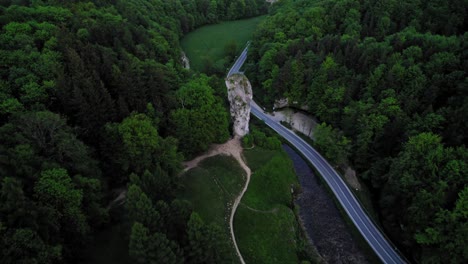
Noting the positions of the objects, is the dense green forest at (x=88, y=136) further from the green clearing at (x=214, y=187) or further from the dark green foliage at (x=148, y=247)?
the green clearing at (x=214, y=187)

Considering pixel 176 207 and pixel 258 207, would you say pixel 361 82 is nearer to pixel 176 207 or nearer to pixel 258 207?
pixel 258 207

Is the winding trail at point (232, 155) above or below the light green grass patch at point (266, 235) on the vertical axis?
above

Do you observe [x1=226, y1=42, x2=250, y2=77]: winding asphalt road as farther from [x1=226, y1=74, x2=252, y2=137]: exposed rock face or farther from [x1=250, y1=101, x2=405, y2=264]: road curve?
[x1=226, y1=74, x2=252, y2=137]: exposed rock face

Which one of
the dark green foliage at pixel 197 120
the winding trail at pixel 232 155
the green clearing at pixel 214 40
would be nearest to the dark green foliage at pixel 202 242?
the winding trail at pixel 232 155

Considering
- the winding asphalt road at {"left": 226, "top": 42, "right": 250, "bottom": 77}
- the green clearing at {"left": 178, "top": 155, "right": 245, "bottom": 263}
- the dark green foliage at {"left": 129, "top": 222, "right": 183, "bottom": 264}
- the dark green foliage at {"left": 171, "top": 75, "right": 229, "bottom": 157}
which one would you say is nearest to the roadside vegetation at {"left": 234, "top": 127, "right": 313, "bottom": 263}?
the green clearing at {"left": 178, "top": 155, "right": 245, "bottom": 263}

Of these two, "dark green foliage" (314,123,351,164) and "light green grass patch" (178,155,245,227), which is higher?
"dark green foliage" (314,123,351,164)

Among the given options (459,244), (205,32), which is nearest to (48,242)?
(459,244)

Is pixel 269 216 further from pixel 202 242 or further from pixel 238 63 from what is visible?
pixel 238 63
